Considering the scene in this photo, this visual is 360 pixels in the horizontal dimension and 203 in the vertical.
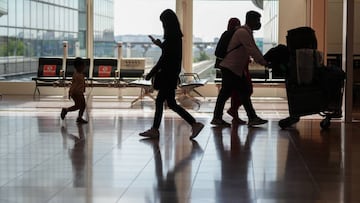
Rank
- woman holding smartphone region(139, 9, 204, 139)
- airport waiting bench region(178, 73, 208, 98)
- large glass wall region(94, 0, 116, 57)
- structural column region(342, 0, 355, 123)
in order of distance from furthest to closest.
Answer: large glass wall region(94, 0, 116, 57) < airport waiting bench region(178, 73, 208, 98) < structural column region(342, 0, 355, 123) < woman holding smartphone region(139, 9, 204, 139)

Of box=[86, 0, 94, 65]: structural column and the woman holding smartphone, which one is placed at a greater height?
box=[86, 0, 94, 65]: structural column

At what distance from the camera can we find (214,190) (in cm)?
504

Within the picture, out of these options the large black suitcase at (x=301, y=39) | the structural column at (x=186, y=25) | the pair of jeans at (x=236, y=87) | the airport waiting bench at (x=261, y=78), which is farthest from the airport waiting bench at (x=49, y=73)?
the large black suitcase at (x=301, y=39)

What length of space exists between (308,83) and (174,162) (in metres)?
3.36

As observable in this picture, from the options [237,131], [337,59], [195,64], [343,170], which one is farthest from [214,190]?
A: [195,64]

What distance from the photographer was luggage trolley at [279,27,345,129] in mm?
8961

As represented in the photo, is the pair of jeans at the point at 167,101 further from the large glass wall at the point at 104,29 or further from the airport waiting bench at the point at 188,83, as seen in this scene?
the large glass wall at the point at 104,29

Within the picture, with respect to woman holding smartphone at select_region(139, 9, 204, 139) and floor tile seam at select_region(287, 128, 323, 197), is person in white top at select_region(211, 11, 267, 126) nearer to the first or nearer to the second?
floor tile seam at select_region(287, 128, 323, 197)

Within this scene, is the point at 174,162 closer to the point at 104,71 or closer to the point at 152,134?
the point at 152,134

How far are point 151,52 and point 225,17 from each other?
2173 millimetres

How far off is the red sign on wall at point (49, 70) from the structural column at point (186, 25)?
3300 millimetres

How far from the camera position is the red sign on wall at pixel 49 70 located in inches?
617

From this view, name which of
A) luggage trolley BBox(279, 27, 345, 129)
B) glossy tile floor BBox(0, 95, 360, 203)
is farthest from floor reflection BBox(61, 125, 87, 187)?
luggage trolley BBox(279, 27, 345, 129)

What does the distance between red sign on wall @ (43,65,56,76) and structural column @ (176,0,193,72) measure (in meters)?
3.30
